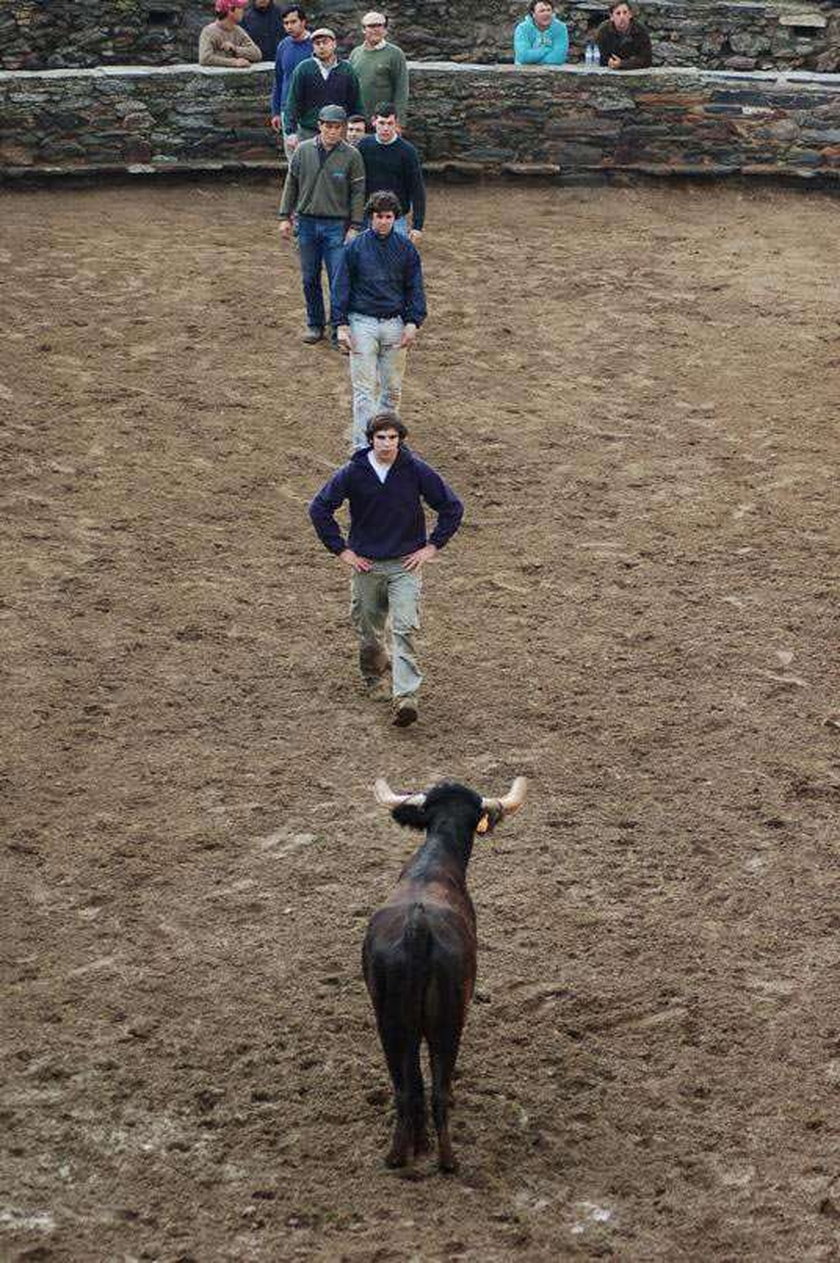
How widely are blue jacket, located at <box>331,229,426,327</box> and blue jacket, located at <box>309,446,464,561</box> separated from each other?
9.62ft

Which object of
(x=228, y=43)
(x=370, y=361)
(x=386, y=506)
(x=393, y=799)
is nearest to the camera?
(x=393, y=799)

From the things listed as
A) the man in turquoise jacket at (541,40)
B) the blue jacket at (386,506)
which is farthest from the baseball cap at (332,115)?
the man in turquoise jacket at (541,40)

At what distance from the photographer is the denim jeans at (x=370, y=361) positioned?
573 inches

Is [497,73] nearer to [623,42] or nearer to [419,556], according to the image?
[623,42]

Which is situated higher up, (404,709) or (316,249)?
(316,249)

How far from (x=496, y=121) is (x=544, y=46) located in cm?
136

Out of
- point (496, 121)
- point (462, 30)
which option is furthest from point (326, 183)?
point (462, 30)

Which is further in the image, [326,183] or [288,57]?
[288,57]

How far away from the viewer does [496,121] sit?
21.6m

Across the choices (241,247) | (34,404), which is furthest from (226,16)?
(34,404)

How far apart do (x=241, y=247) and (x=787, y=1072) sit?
12775 mm

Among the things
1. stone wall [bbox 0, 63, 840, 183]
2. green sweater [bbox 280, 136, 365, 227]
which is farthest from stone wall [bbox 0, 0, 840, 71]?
green sweater [bbox 280, 136, 365, 227]

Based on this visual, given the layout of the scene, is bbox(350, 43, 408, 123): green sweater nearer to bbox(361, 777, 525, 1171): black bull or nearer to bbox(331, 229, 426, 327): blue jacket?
bbox(331, 229, 426, 327): blue jacket

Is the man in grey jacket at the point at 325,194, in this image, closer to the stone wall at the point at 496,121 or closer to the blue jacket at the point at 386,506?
the stone wall at the point at 496,121
